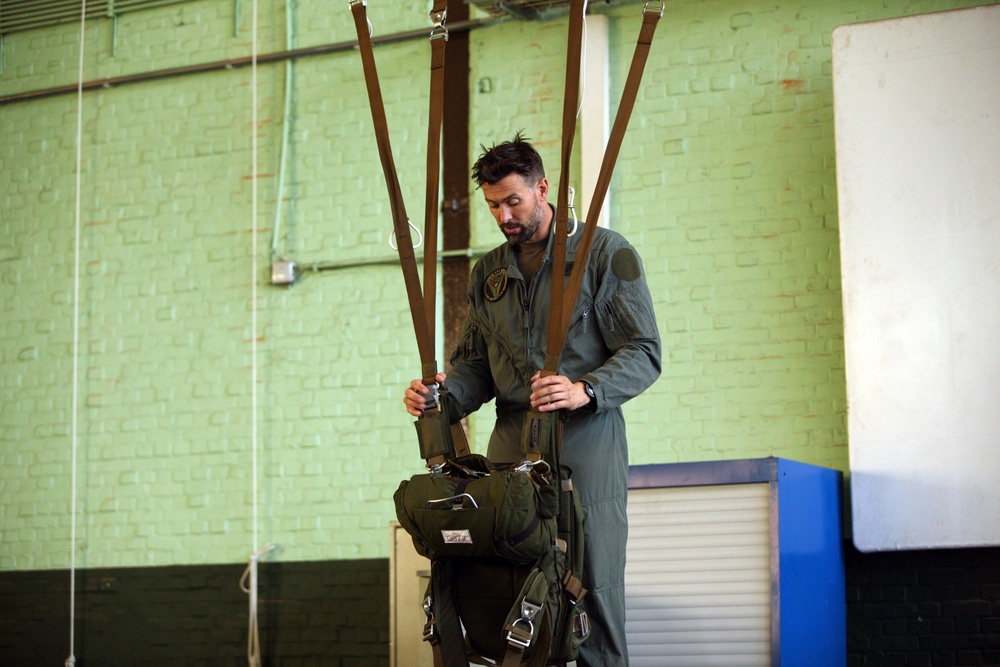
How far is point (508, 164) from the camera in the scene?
2.59m

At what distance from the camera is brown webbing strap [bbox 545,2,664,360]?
2348 mm

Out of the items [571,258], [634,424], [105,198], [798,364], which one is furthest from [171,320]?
[571,258]

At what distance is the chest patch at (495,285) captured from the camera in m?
2.69

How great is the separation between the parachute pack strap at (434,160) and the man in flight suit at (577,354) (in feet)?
0.35

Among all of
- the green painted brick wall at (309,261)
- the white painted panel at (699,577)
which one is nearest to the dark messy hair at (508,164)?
the white painted panel at (699,577)

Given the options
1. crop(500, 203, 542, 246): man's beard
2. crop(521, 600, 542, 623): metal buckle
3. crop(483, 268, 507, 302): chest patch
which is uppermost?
crop(500, 203, 542, 246): man's beard

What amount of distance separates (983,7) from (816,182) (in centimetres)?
97

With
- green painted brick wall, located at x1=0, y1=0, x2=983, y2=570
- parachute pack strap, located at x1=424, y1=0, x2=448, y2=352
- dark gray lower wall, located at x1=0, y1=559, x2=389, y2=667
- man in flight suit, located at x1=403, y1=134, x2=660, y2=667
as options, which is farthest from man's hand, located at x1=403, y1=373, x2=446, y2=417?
dark gray lower wall, located at x1=0, y1=559, x2=389, y2=667

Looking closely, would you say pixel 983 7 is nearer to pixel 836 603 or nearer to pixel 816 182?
pixel 816 182

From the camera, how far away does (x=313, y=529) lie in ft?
19.7

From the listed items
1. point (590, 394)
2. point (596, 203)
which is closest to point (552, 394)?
point (590, 394)

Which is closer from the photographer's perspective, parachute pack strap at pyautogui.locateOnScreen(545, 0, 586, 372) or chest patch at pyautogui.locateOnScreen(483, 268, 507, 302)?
parachute pack strap at pyautogui.locateOnScreen(545, 0, 586, 372)

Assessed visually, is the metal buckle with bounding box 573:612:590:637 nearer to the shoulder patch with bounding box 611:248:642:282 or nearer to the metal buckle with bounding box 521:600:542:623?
the metal buckle with bounding box 521:600:542:623

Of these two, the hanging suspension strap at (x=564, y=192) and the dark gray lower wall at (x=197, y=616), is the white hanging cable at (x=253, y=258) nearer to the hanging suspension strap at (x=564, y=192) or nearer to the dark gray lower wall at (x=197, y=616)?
the dark gray lower wall at (x=197, y=616)
